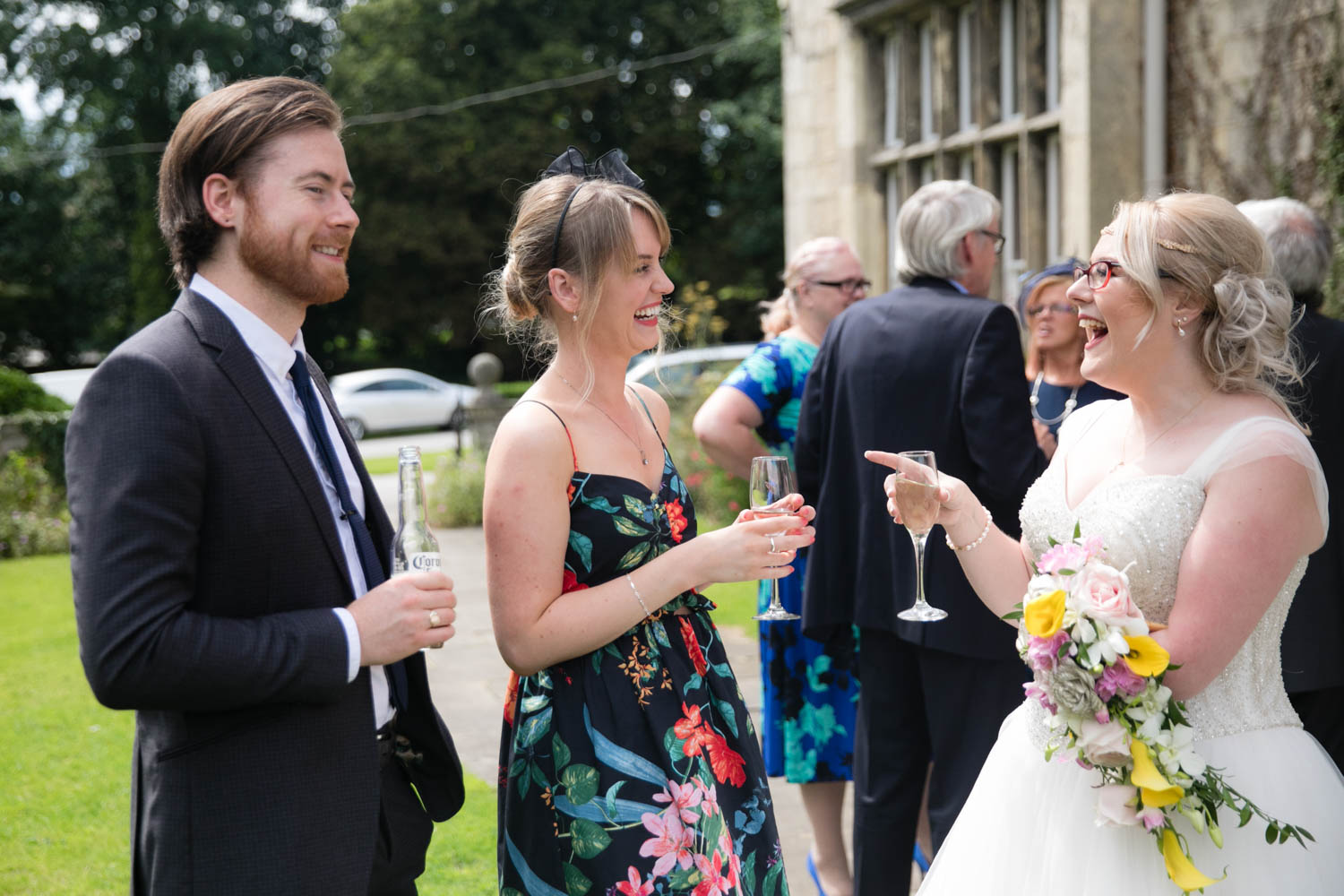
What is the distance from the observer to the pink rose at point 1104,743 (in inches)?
84.9

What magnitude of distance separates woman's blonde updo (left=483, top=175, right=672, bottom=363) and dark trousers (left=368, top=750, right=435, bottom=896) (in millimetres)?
1001

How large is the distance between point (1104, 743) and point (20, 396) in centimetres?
1672

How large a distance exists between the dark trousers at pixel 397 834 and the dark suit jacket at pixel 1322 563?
2.47 meters

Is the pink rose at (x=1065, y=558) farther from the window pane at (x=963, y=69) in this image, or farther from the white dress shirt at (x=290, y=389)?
the window pane at (x=963, y=69)

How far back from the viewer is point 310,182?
2.20 meters

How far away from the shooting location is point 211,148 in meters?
2.14

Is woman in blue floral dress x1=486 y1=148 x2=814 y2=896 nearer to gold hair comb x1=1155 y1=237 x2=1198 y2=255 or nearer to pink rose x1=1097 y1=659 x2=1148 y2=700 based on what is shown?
pink rose x1=1097 y1=659 x2=1148 y2=700

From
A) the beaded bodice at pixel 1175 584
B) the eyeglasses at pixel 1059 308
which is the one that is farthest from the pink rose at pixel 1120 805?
the eyeglasses at pixel 1059 308

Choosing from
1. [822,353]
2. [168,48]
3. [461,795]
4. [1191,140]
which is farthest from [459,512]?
[168,48]

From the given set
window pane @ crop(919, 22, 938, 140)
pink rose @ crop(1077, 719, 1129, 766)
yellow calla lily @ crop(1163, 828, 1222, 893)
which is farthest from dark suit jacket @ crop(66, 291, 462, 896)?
window pane @ crop(919, 22, 938, 140)

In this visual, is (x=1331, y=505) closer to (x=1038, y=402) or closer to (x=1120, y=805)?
(x=1038, y=402)

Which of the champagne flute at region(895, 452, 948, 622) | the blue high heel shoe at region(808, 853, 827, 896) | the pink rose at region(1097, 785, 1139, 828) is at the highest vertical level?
the champagne flute at region(895, 452, 948, 622)

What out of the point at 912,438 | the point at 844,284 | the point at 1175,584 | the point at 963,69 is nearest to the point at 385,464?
the point at 963,69

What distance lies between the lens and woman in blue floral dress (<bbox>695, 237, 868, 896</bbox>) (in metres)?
4.47
